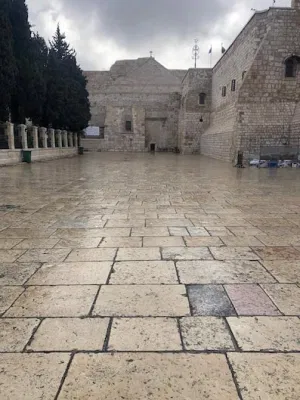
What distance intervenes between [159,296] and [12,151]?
15.1 m

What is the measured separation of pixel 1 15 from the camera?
14.8 meters

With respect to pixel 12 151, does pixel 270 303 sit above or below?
below

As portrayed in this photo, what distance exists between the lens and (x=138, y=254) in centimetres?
330

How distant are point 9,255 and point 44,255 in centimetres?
35

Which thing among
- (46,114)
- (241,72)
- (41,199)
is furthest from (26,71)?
(41,199)

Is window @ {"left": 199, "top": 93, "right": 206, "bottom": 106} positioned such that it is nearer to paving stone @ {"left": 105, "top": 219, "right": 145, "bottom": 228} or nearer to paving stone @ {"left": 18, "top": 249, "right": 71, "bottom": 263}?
paving stone @ {"left": 105, "top": 219, "right": 145, "bottom": 228}

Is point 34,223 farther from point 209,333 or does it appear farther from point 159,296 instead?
point 209,333

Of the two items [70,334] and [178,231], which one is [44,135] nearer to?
[178,231]

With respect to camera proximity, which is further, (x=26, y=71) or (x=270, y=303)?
(x=26, y=71)

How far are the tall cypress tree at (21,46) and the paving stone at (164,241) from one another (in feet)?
52.3

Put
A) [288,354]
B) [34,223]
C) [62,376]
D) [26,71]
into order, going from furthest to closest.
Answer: [26,71] → [34,223] → [288,354] → [62,376]

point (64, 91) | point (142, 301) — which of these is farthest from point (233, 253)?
point (64, 91)

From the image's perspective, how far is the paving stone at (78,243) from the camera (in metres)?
3.54

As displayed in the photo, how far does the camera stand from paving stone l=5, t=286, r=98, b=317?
216 cm
